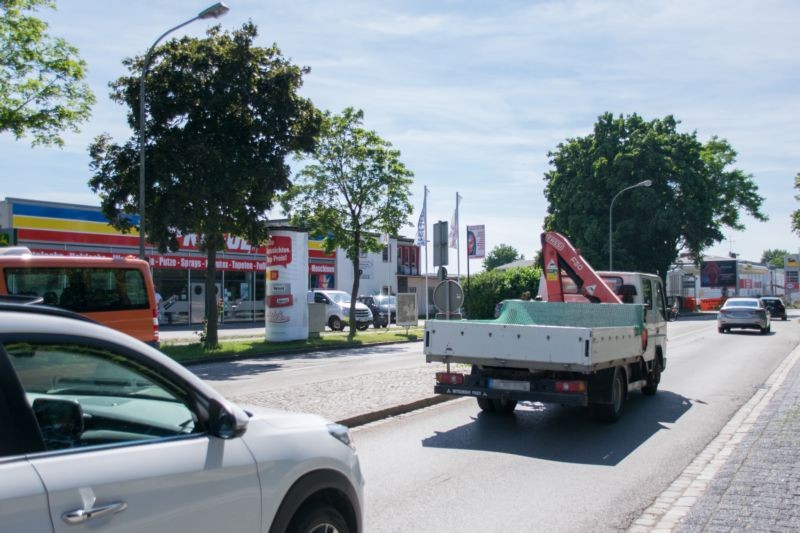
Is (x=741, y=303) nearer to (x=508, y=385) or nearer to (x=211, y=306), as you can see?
(x=211, y=306)

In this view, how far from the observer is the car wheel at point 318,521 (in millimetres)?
3332

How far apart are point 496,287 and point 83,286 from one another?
89.1 ft

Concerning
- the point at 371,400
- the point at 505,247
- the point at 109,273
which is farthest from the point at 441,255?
the point at 505,247

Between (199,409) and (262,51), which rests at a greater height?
(262,51)

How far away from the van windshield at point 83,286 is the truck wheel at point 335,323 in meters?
20.9

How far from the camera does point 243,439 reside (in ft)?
10.4

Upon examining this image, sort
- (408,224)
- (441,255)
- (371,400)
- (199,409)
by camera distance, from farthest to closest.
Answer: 1. (408,224)
2. (441,255)
3. (371,400)
4. (199,409)

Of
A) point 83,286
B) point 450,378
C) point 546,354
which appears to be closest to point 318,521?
point 546,354

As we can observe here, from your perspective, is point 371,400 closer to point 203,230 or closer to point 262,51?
point 203,230

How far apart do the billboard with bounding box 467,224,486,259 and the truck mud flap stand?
2599cm

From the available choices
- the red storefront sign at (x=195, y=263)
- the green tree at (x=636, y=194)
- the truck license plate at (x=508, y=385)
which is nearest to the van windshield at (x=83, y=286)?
the truck license plate at (x=508, y=385)

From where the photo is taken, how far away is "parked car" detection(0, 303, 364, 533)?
2.39 m

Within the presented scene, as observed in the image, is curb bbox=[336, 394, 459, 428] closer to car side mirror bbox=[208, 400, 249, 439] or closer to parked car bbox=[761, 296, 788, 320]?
car side mirror bbox=[208, 400, 249, 439]

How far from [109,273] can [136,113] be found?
9.52 meters
